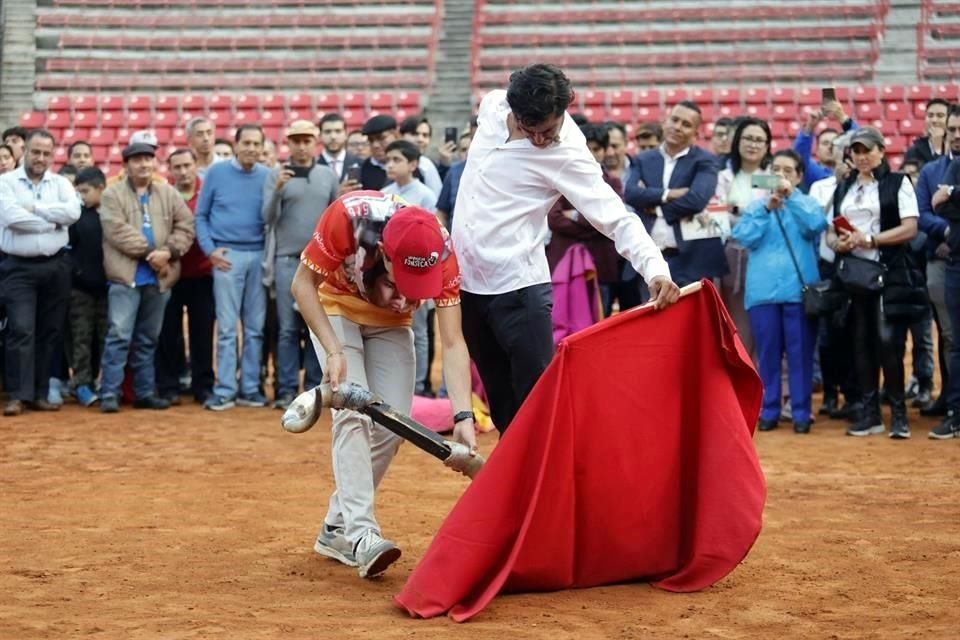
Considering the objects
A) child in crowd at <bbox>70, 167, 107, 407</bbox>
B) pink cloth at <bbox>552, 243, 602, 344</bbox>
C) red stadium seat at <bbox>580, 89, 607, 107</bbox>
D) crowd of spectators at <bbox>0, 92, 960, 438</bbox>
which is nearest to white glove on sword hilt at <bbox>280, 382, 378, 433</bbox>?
pink cloth at <bbox>552, 243, 602, 344</bbox>

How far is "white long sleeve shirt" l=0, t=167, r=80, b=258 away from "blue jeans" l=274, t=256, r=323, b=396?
1.72 m

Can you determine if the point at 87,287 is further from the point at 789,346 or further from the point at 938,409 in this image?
the point at 938,409

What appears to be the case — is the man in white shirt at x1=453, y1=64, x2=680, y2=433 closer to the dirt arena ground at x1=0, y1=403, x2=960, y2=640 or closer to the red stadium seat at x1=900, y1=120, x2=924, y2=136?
the dirt arena ground at x1=0, y1=403, x2=960, y2=640

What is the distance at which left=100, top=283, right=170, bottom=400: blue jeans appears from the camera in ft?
39.0

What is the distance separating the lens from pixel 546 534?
5.70 metres

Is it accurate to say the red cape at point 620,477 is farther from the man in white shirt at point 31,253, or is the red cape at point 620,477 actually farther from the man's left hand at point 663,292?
the man in white shirt at point 31,253

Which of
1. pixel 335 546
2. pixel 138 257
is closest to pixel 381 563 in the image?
pixel 335 546

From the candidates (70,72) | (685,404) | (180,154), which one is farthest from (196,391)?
(70,72)

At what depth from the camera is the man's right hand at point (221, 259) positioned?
1196 cm

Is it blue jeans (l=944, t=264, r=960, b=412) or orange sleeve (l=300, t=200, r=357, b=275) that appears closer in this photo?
orange sleeve (l=300, t=200, r=357, b=275)

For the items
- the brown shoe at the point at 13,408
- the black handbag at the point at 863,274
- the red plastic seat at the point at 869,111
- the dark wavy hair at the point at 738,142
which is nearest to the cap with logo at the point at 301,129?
the brown shoe at the point at 13,408

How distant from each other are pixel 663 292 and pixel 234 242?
266 inches

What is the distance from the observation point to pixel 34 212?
1155 centimetres

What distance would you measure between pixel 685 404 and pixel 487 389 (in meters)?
1.03
